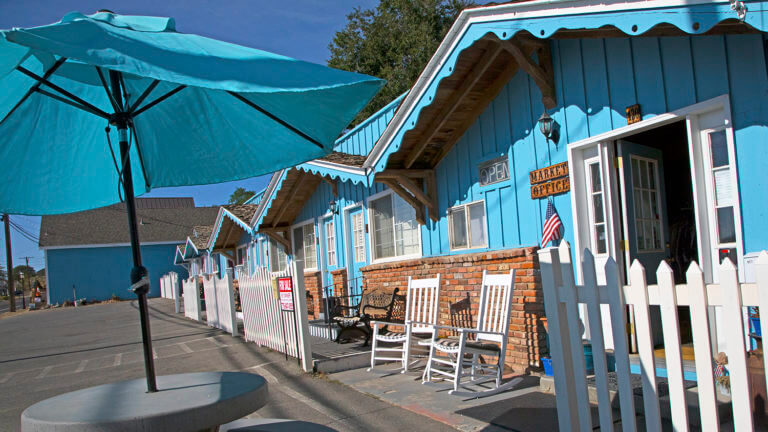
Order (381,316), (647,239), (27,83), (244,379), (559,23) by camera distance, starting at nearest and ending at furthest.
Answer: (244,379) < (27,83) < (559,23) < (647,239) < (381,316)

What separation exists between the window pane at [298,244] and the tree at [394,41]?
12.1 meters

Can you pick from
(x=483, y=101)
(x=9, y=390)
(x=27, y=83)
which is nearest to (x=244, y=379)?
→ (x=27, y=83)

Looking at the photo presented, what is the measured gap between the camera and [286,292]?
7.75 m

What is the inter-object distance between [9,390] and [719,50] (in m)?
9.71

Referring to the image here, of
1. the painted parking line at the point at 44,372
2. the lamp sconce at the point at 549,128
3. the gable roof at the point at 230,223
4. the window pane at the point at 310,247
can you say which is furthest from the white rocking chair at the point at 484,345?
the gable roof at the point at 230,223

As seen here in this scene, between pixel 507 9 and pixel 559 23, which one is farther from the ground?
pixel 507 9

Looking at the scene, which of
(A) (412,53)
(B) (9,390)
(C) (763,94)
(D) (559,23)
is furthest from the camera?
(A) (412,53)

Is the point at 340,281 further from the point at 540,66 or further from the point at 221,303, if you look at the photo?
the point at 540,66

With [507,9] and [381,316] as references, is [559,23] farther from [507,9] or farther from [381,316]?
[381,316]

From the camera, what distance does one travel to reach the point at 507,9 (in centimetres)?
566

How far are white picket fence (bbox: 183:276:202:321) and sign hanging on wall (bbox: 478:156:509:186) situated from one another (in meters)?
11.5

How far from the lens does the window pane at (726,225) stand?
4.77 meters

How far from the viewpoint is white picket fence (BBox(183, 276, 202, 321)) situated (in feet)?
54.4

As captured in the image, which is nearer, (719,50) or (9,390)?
(719,50)
